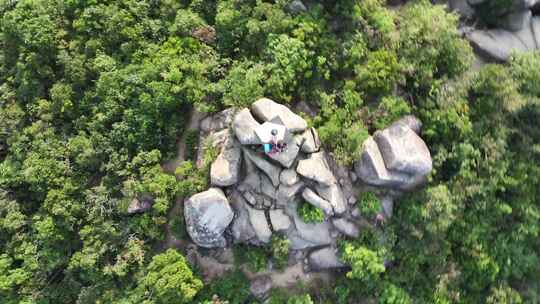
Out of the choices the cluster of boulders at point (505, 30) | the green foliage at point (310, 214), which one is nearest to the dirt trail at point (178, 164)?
the green foliage at point (310, 214)

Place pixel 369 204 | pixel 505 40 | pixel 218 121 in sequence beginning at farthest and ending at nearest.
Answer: pixel 505 40 → pixel 218 121 → pixel 369 204

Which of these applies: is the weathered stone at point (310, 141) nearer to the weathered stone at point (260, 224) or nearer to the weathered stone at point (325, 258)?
the weathered stone at point (260, 224)

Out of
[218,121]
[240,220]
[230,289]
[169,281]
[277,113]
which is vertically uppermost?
[277,113]

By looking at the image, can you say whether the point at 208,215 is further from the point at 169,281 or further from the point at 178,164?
the point at 178,164

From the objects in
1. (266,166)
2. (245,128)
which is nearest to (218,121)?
(245,128)

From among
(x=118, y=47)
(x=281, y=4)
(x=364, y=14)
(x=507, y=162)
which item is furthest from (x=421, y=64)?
(x=118, y=47)

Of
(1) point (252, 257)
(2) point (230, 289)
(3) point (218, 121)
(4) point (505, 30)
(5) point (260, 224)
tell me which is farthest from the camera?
(4) point (505, 30)

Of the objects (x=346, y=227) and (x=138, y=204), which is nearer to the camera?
(x=346, y=227)

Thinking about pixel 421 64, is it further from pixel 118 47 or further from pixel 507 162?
pixel 118 47
